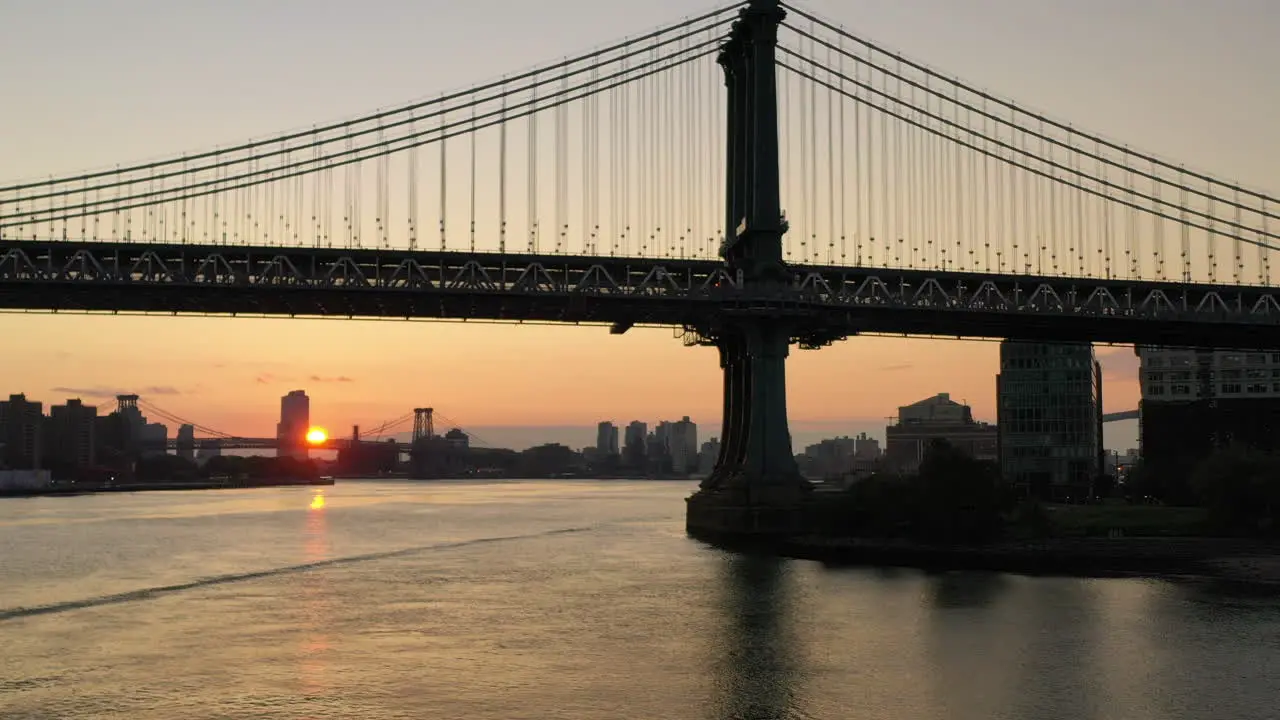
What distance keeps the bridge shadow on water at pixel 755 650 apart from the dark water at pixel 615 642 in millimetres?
126

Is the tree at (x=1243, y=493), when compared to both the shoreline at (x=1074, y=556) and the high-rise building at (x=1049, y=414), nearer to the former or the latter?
the shoreline at (x=1074, y=556)

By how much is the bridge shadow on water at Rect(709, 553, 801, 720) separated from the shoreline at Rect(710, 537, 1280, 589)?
361 inches

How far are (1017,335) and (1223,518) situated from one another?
75.9 ft

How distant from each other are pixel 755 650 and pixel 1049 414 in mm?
103527

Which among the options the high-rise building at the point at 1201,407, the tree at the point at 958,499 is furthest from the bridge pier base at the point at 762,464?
the high-rise building at the point at 1201,407

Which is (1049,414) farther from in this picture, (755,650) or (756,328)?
(755,650)

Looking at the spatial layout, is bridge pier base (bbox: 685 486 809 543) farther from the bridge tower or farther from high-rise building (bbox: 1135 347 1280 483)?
high-rise building (bbox: 1135 347 1280 483)

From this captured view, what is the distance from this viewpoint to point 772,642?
4356 centimetres

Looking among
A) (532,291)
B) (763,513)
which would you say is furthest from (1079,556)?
(532,291)

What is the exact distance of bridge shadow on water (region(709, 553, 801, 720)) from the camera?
34031 millimetres

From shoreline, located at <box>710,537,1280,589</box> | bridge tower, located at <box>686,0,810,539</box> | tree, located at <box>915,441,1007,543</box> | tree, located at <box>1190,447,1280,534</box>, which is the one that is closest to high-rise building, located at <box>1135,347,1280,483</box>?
tree, located at <box>1190,447,1280,534</box>

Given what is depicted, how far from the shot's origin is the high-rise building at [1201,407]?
11544cm

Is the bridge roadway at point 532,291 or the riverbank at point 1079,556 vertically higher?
the bridge roadway at point 532,291

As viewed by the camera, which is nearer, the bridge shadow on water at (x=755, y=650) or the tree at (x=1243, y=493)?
the bridge shadow on water at (x=755, y=650)
